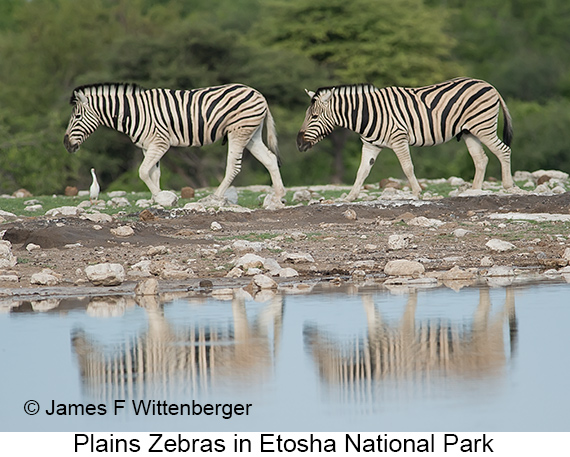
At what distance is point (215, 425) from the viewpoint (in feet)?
15.5

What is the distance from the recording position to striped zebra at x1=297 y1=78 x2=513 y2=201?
1551 centimetres

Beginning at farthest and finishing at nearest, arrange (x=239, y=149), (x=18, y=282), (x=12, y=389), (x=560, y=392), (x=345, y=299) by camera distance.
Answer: (x=239, y=149), (x=18, y=282), (x=345, y=299), (x=12, y=389), (x=560, y=392)

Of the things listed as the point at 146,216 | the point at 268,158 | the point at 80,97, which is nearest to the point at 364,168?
the point at 268,158

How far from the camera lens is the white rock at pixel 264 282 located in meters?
8.66

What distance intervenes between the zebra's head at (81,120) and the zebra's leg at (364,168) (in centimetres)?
392

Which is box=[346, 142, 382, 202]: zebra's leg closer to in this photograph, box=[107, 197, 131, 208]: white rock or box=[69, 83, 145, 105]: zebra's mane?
box=[107, 197, 131, 208]: white rock

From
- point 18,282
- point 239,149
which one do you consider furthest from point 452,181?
point 18,282

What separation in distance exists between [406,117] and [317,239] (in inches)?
190

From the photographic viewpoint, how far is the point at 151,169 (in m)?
15.6

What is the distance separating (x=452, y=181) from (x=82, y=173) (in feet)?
59.0

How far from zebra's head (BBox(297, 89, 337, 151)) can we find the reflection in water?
8701mm

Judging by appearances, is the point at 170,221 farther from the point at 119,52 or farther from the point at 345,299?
the point at 119,52

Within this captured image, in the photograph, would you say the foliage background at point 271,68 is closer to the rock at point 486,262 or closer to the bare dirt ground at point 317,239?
the bare dirt ground at point 317,239

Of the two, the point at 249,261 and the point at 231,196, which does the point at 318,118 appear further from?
the point at 249,261
